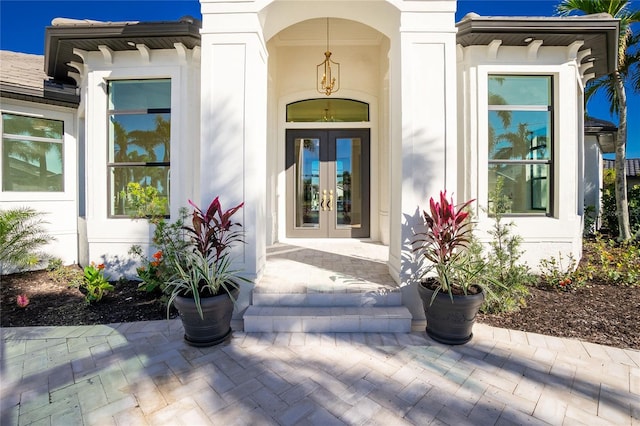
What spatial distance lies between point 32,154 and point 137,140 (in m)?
2.36

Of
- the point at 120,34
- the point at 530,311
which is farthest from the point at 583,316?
the point at 120,34

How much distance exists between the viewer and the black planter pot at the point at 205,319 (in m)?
2.66

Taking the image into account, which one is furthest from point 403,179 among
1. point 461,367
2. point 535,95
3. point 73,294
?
point 73,294

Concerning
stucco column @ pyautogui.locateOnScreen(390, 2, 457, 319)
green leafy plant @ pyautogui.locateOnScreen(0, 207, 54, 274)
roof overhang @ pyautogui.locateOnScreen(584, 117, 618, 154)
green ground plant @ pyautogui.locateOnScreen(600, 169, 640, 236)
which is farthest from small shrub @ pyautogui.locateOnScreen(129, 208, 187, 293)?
roof overhang @ pyautogui.locateOnScreen(584, 117, 618, 154)

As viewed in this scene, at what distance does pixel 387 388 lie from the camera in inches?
85.0

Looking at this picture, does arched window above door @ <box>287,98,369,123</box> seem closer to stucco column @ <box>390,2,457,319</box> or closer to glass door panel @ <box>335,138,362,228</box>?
glass door panel @ <box>335,138,362,228</box>

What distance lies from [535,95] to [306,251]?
4.41 metres

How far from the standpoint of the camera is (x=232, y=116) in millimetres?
3367

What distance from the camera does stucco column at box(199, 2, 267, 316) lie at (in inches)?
132

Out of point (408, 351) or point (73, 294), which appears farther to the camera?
point (73, 294)

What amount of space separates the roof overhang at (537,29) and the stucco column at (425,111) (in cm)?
85

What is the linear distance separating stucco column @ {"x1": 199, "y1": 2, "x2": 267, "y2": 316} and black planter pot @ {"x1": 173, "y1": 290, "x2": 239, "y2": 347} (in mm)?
564

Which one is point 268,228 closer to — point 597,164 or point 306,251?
point 306,251

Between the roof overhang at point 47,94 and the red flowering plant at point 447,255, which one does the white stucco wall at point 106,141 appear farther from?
the red flowering plant at point 447,255
